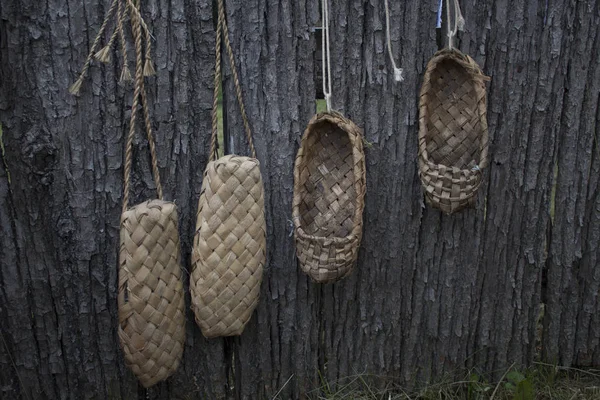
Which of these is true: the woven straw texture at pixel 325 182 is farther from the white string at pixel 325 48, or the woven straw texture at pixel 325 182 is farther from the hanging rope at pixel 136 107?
the hanging rope at pixel 136 107

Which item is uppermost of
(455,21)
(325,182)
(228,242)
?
(455,21)

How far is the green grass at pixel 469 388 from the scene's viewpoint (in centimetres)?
233

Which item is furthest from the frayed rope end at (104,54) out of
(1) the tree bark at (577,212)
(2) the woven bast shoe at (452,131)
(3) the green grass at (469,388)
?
(1) the tree bark at (577,212)

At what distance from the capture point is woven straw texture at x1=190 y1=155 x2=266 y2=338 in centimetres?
190

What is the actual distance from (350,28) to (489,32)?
1.49 feet

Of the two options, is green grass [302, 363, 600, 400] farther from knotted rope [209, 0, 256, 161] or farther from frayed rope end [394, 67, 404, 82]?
frayed rope end [394, 67, 404, 82]

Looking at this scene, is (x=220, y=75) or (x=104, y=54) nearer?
(x=104, y=54)

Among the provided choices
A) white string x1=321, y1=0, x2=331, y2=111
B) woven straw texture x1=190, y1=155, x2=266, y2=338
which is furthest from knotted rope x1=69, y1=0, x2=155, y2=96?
white string x1=321, y1=0, x2=331, y2=111

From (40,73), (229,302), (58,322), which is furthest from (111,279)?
(40,73)

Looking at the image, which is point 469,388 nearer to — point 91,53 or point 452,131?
point 452,131

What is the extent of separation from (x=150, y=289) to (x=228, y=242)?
0.89 feet

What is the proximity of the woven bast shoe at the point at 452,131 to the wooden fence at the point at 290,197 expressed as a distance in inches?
2.7

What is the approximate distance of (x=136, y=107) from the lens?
77.0 inches

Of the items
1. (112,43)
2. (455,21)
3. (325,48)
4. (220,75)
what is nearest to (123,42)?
(112,43)
